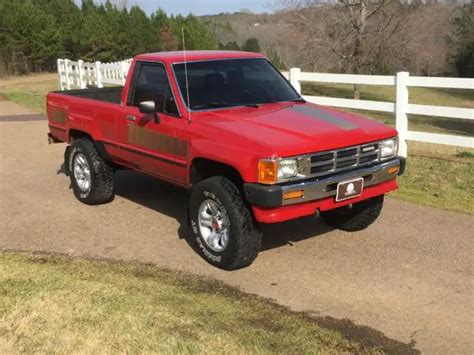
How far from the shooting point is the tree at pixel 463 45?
197 ft

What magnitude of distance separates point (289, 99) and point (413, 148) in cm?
599

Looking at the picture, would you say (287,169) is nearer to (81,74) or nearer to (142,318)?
(142,318)

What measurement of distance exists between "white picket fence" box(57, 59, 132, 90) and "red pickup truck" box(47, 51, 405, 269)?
10810mm

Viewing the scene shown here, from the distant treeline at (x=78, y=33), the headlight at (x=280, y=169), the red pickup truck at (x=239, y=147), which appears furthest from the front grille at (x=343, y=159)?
the distant treeline at (x=78, y=33)

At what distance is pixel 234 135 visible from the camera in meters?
5.03

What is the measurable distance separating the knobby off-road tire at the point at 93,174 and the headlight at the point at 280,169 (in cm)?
311

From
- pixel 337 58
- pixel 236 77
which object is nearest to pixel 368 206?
pixel 236 77

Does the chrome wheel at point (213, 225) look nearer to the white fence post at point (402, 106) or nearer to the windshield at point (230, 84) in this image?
the windshield at point (230, 84)

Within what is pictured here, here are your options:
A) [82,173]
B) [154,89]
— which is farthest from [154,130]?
[82,173]

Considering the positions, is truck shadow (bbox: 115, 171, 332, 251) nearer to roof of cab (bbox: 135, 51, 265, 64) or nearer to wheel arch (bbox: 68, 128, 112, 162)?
wheel arch (bbox: 68, 128, 112, 162)

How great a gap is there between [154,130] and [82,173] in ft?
6.55

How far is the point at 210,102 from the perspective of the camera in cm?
584

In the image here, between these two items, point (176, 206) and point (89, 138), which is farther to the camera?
point (89, 138)

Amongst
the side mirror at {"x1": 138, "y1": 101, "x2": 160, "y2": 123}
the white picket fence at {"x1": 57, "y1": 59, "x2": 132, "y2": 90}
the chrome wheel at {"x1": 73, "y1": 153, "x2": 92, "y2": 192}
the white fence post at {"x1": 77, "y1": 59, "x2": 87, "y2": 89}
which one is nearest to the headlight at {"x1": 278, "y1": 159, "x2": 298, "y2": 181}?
the side mirror at {"x1": 138, "y1": 101, "x2": 160, "y2": 123}
